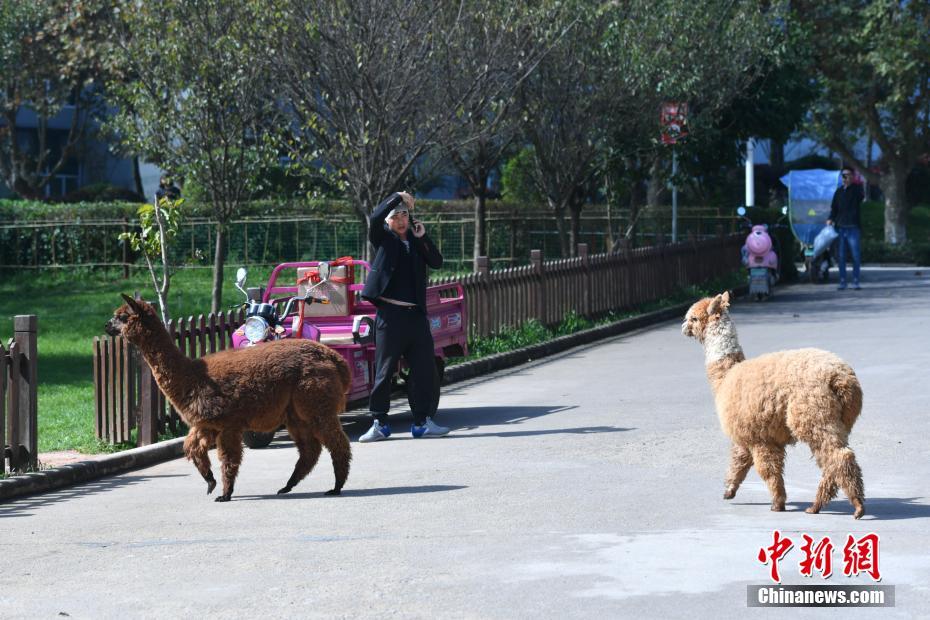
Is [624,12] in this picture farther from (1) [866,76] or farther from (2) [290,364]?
(1) [866,76]

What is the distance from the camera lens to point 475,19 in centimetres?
2059

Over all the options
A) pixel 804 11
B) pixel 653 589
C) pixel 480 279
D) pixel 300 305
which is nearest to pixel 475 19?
pixel 480 279

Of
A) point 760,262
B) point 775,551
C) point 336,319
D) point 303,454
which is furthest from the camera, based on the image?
point 760,262

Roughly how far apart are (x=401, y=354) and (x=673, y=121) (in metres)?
13.3

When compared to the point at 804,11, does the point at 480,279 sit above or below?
below

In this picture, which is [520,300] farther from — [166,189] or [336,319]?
[166,189]

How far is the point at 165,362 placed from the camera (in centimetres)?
974

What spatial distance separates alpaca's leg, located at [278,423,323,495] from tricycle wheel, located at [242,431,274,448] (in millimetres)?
2243

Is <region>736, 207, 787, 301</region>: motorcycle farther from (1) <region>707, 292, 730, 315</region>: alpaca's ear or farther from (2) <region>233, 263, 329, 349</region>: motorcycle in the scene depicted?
(1) <region>707, 292, 730, 315</region>: alpaca's ear

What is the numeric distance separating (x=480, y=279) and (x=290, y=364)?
9176 millimetres

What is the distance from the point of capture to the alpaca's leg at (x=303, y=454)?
390 inches

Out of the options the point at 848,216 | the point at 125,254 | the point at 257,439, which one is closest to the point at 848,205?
the point at 848,216

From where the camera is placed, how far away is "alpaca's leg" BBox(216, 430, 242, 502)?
9617 mm

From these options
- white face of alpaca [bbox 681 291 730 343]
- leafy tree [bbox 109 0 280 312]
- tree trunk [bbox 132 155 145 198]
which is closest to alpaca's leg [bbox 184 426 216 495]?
white face of alpaca [bbox 681 291 730 343]
